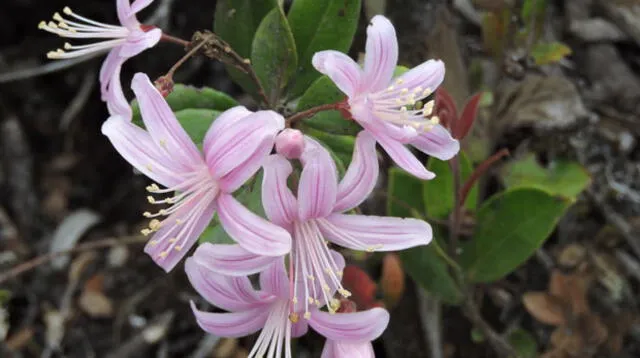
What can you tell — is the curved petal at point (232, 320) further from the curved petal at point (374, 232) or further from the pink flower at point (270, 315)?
the curved petal at point (374, 232)

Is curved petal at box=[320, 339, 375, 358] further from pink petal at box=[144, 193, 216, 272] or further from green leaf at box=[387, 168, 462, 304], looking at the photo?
green leaf at box=[387, 168, 462, 304]

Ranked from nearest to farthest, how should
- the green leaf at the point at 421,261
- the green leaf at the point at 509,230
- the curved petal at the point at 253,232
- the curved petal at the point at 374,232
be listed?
the curved petal at the point at 253,232, the curved petal at the point at 374,232, the green leaf at the point at 509,230, the green leaf at the point at 421,261

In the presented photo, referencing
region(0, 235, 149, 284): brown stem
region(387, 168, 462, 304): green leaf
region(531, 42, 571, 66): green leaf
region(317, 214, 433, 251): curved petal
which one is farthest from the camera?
region(0, 235, 149, 284): brown stem

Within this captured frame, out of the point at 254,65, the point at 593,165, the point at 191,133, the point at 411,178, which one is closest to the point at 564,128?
the point at 593,165

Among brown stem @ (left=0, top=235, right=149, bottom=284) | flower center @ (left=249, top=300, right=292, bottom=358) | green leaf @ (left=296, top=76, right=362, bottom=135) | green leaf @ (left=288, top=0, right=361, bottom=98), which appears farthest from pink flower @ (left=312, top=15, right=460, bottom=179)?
brown stem @ (left=0, top=235, right=149, bottom=284)

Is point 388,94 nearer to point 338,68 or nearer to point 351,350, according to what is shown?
point 338,68

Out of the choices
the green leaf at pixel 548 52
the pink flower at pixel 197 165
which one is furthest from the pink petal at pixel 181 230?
the green leaf at pixel 548 52

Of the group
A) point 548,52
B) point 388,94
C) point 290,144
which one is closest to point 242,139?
point 290,144
